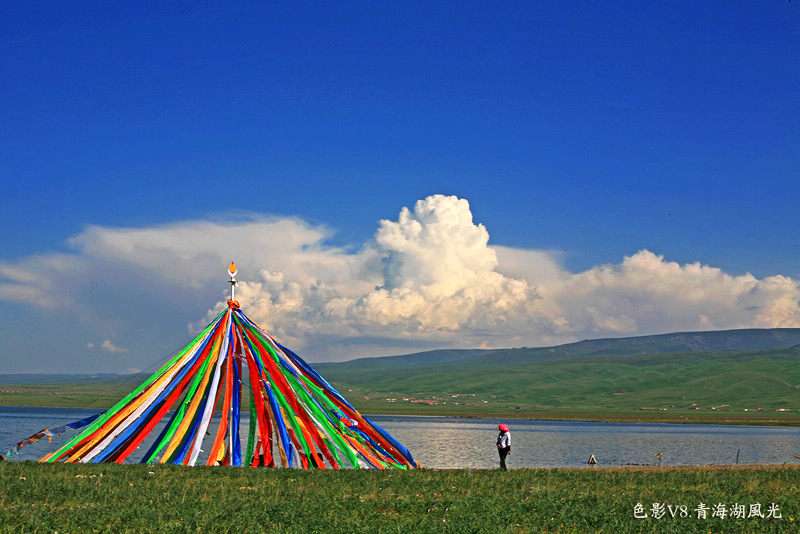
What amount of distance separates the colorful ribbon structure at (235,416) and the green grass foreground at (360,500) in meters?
2.41

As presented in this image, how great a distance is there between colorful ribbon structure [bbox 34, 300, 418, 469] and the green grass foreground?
241 centimetres

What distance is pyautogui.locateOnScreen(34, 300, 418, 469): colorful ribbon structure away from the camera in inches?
1009

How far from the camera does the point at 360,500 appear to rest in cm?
1856

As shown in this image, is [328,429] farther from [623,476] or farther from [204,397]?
[623,476]

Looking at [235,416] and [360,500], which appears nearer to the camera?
[360,500]

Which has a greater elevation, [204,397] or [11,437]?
[204,397]

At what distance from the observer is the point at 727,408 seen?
647ft

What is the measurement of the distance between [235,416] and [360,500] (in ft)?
30.5

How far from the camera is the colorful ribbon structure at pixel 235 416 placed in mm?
25641

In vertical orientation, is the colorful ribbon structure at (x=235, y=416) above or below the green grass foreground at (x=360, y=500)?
above

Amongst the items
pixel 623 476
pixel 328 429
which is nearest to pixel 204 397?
pixel 328 429

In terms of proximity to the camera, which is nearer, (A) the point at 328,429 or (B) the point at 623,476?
(B) the point at 623,476

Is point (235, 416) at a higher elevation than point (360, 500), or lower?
higher

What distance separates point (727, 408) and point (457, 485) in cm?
19449
